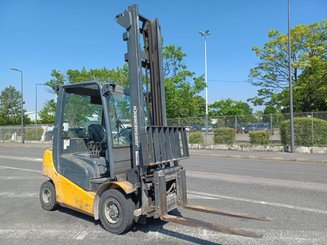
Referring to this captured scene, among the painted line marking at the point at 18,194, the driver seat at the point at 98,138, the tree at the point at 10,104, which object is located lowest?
the painted line marking at the point at 18,194

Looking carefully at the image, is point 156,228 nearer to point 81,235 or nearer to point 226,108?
point 81,235

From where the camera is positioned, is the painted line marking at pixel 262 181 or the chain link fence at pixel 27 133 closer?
the painted line marking at pixel 262 181

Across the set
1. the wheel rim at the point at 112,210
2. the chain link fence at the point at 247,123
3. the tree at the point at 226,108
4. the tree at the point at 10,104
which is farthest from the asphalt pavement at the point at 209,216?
the tree at the point at 226,108

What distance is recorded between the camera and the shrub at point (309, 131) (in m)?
19.5

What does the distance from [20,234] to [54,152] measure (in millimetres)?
1638

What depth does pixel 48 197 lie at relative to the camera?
6566mm

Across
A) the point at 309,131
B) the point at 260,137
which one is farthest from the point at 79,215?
the point at 260,137

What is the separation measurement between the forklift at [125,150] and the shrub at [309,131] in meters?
16.3

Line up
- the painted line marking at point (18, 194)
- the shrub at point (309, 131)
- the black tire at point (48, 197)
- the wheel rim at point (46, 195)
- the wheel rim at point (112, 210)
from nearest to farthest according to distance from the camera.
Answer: the wheel rim at point (112, 210)
the black tire at point (48, 197)
the wheel rim at point (46, 195)
the painted line marking at point (18, 194)
the shrub at point (309, 131)

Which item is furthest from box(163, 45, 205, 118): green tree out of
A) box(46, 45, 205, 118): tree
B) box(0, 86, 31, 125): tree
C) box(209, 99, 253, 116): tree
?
box(209, 99, 253, 116): tree

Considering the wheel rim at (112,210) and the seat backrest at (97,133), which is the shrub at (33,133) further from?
the wheel rim at (112,210)

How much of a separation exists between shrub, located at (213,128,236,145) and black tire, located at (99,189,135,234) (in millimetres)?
19228

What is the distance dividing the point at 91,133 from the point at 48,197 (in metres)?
1.57

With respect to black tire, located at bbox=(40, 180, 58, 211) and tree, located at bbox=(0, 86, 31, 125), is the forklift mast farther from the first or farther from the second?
tree, located at bbox=(0, 86, 31, 125)
